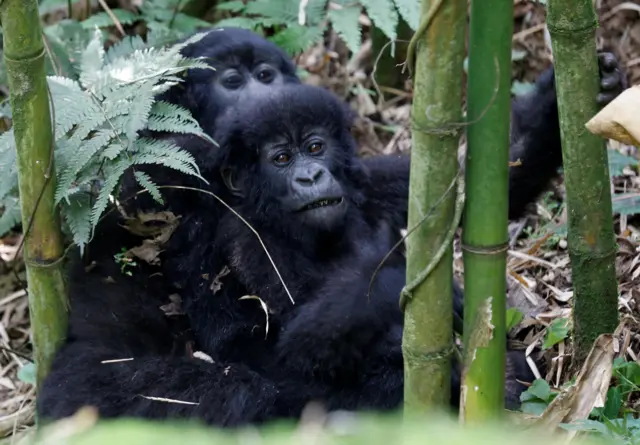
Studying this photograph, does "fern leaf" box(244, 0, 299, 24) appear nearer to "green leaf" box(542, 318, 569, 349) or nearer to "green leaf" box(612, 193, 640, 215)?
"green leaf" box(612, 193, 640, 215)

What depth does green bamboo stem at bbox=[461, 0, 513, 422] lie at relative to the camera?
2402 millimetres

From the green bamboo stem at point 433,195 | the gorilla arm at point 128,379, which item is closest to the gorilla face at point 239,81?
the gorilla arm at point 128,379

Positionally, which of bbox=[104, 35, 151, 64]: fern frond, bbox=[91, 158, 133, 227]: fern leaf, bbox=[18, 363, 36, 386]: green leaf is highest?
bbox=[104, 35, 151, 64]: fern frond

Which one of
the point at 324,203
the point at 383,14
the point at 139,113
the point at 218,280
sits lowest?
the point at 218,280

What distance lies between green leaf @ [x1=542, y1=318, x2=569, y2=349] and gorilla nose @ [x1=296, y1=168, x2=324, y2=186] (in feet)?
3.98

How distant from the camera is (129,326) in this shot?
403cm

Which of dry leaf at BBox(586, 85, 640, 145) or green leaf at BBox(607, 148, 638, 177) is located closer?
dry leaf at BBox(586, 85, 640, 145)

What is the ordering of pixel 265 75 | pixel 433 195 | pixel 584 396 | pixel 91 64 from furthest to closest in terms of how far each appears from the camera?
pixel 265 75 < pixel 91 64 < pixel 584 396 < pixel 433 195

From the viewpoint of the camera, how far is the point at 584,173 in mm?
3096

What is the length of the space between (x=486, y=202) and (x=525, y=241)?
2999 mm

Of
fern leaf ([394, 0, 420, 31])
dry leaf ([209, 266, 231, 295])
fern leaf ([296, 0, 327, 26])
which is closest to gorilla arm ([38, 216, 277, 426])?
dry leaf ([209, 266, 231, 295])

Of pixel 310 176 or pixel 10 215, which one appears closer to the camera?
pixel 310 176

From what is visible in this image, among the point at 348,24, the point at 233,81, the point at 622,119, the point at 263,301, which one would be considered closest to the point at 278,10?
the point at 348,24

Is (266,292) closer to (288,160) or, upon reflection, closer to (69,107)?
(288,160)
